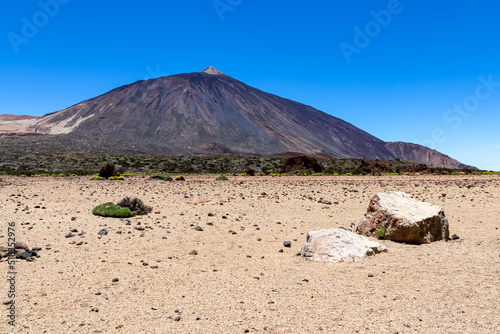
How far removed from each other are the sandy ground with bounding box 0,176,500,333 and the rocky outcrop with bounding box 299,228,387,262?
0.23 metres

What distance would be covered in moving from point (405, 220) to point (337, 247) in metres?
2.02

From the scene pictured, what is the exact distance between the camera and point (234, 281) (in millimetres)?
5922

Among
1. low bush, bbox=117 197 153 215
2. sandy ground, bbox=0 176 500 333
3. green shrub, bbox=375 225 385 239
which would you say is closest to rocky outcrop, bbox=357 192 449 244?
green shrub, bbox=375 225 385 239

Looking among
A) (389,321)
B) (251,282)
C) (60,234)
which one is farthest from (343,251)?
(60,234)

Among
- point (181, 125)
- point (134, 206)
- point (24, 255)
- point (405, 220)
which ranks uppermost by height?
point (181, 125)

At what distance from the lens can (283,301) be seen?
5.05 m

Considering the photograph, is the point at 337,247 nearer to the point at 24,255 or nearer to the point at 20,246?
the point at 24,255

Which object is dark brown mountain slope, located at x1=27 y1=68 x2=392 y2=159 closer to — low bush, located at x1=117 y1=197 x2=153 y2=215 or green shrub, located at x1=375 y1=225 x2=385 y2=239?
low bush, located at x1=117 y1=197 x2=153 y2=215

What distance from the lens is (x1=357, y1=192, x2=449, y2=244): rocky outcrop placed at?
26.0 ft

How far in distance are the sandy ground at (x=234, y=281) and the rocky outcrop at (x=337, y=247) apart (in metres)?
0.23

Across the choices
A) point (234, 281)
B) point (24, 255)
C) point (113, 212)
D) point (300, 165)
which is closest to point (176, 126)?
point (300, 165)

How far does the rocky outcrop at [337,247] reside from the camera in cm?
695

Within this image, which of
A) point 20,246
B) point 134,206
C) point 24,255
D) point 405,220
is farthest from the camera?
point 134,206

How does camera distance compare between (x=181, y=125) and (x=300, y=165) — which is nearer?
(x=300, y=165)
